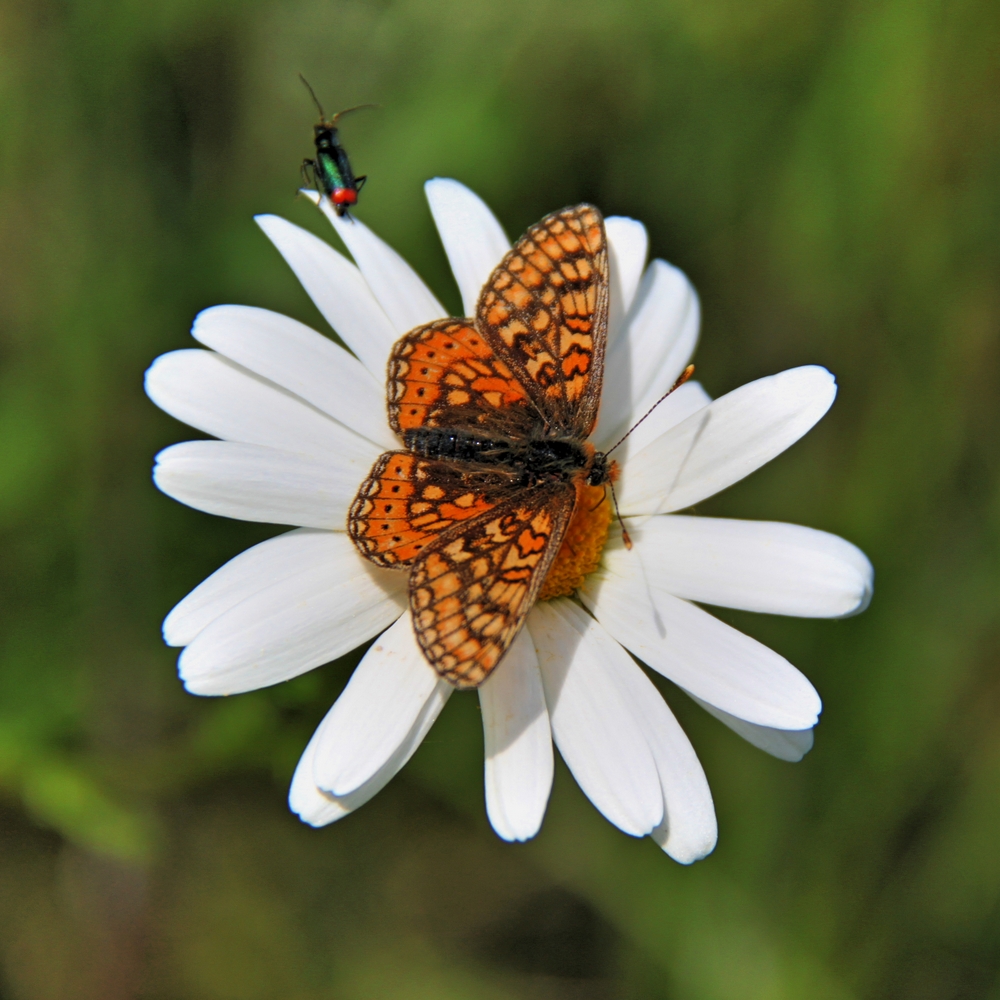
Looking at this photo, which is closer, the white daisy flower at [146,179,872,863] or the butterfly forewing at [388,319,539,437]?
the white daisy flower at [146,179,872,863]

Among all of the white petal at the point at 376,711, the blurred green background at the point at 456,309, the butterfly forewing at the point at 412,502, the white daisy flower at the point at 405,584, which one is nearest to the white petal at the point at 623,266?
the white daisy flower at the point at 405,584

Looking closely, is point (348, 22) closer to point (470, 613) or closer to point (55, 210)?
point (55, 210)

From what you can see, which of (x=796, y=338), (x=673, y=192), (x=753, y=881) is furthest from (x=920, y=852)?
(x=673, y=192)

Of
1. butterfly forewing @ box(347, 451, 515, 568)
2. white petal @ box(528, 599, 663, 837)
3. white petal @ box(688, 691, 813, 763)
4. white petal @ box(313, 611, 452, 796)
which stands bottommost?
white petal @ box(688, 691, 813, 763)

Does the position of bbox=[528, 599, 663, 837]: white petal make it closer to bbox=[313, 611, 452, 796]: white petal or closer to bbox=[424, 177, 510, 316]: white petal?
bbox=[313, 611, 452, 796]: white petal

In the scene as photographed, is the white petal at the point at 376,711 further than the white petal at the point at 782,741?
No

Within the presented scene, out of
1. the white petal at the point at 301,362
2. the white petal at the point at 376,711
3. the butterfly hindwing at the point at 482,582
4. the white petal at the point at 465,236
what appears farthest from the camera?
the white petal at the point at 465,236

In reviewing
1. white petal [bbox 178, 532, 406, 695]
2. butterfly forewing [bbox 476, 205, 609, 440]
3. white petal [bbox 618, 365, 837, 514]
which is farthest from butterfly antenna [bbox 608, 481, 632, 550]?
white petal [bbox 178, 532, 406, 695]

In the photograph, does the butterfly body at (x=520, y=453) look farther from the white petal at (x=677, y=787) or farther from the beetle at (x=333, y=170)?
the beetle at (x=333, y=170)
